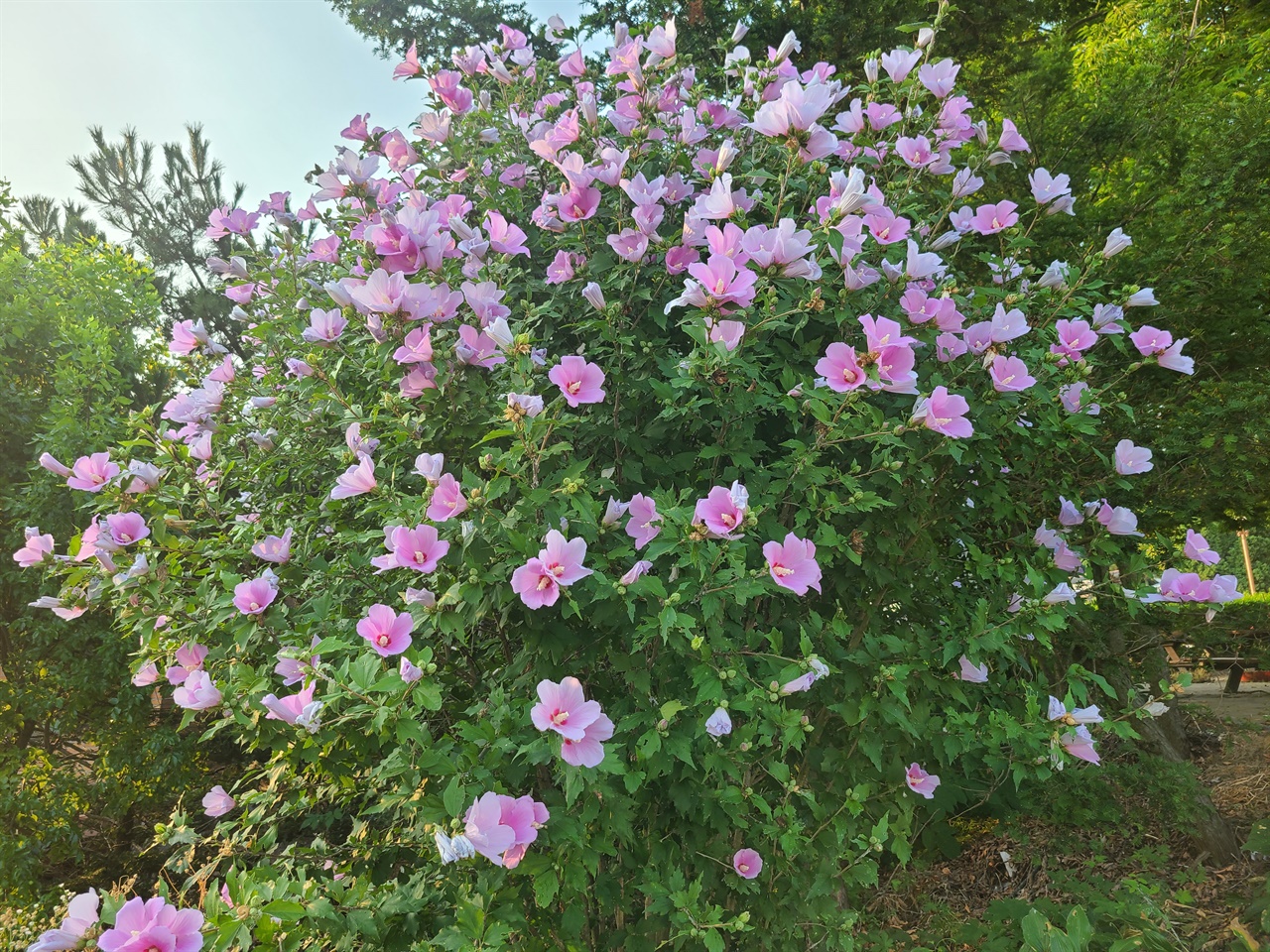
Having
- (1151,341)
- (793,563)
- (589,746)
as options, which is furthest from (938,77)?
(589,746)

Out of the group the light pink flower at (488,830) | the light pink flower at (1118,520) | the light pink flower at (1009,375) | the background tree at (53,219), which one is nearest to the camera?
the light pink flower at (488,830)

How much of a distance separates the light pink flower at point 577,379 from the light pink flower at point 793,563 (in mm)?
485

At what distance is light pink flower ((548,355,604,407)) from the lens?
1.57 meters

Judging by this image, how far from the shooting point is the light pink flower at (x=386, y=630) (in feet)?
4.61

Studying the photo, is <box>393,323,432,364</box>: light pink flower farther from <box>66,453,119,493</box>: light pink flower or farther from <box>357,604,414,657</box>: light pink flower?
<box>66,453,119,493</box>: light pink flower

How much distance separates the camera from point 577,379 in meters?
1.59

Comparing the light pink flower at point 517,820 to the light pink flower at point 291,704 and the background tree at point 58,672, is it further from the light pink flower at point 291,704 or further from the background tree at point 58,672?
the background tree at point 58,672

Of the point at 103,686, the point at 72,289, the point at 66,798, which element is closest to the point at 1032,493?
the point at 103,686

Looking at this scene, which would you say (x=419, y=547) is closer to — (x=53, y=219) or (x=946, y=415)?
(x=946, y=415)


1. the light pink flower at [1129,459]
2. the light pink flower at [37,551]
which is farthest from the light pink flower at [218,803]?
the light pink flower at [1129,459]

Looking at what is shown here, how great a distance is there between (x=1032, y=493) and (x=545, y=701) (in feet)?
6.19

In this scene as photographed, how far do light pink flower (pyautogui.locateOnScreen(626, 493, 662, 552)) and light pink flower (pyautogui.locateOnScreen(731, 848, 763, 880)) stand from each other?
2.93 feet

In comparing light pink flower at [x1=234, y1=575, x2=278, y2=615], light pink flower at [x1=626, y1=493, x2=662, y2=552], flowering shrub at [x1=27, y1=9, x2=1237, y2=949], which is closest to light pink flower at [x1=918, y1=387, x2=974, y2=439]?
flowering shrub at [x1=27, y1=9, x2=1237, y2=949]

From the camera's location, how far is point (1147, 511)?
381 centimetres
